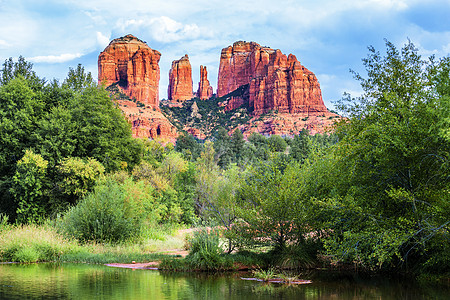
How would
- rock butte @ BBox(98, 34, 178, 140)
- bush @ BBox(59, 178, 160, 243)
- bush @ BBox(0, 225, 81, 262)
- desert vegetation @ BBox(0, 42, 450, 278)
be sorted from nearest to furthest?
desert vegetation @ BBox(0, 42, 450, 278)
bush @ BBox(0, 225, 81, 262)
bush @ BBox(59, 178, 160, 243)
rock butte @ BBox(98, 34, 178, 140)

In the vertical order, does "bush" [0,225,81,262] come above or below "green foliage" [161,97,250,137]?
below

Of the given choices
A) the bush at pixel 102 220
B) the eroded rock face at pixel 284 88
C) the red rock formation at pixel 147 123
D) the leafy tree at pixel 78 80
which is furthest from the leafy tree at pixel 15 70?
the eroded rock face at pixel 284 88

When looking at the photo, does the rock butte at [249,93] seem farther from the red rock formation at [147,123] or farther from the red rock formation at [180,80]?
the red rock formation at [180,80]

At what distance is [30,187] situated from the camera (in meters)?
28.3

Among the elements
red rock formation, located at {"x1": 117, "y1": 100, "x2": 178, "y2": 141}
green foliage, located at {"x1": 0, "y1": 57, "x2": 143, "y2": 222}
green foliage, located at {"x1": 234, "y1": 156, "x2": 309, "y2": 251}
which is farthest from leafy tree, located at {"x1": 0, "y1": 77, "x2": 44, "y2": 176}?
red rock formation, located at {"x1": 117, "y1": 100, "x2": 178, "y2": 141}

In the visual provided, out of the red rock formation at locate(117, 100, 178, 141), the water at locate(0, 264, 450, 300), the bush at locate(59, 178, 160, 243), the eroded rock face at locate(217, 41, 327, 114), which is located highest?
the eroded rock face at locate(217, 41, 327, 114)

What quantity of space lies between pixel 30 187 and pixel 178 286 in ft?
63.3

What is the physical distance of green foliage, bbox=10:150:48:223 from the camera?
89.1ft

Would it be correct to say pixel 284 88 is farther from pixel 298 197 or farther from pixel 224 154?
pixel 298 197

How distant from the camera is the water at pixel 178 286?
1155 cm

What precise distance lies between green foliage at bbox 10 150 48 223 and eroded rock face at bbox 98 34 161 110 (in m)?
111

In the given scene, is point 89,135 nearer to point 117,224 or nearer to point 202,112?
point 117,224

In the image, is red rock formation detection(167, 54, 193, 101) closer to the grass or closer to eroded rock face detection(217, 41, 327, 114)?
eroded rock face detection(217, 41, 327, 114)

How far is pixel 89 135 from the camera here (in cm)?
3077
